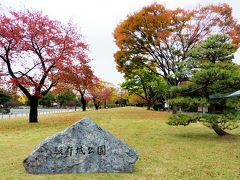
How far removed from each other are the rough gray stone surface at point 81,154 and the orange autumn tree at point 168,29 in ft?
62.8

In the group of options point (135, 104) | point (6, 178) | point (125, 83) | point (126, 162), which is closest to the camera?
point (6, 178)

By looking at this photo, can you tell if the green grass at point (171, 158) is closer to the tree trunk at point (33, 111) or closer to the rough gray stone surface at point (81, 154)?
the rough gray stone surface at point (81, 154)

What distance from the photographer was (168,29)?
91.9ft

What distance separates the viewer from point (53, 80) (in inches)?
884

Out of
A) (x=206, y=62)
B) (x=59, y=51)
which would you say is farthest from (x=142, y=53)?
(x=206, y=62)

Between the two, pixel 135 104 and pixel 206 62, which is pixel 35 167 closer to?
pixel 206 62

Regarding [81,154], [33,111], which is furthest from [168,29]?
[81,154]

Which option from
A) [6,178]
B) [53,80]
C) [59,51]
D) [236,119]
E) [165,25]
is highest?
[165,25]

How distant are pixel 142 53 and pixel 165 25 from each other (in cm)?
436

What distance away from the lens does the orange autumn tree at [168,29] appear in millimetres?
26594

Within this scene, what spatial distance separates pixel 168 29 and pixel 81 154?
889 inches

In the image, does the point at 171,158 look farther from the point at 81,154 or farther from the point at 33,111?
the point at 33,111

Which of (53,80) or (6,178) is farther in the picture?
(53,80)

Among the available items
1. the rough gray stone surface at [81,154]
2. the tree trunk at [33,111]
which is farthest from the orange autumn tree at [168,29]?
the rough gray stone surface at [81,154]
